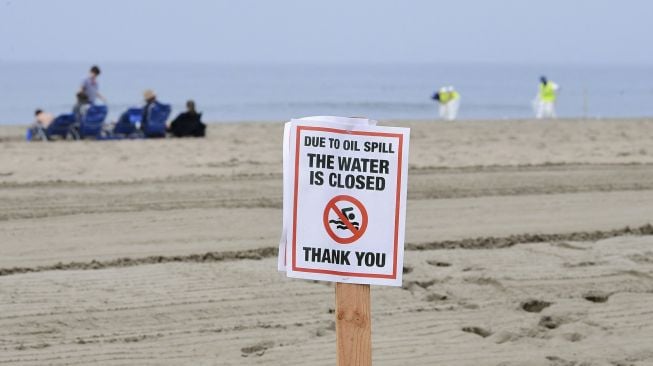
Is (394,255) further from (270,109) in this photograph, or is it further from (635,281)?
(270,109)

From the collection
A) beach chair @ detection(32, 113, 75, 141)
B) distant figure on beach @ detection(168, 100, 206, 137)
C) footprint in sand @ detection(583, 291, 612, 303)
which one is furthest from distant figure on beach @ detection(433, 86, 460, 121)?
footprint in sand @ detection(583, 291, 612, 303)

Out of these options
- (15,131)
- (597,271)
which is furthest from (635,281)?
(15,131)

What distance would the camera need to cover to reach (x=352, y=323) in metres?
4.26

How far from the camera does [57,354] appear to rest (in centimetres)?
617

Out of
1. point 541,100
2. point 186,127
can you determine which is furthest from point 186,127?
point 541,100

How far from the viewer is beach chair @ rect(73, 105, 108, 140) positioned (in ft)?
62.6

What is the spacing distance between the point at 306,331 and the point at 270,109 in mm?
36277

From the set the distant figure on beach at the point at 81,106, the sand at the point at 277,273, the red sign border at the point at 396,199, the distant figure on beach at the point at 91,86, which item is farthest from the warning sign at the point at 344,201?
the distant figure on beach at the point at 91,86

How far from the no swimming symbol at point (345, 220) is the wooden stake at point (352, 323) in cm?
20

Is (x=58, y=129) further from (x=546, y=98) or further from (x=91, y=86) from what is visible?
(x=546, y=98)

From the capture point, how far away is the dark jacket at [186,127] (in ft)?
63.7

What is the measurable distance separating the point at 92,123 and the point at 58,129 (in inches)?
22.9

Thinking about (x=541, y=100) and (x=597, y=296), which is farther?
(x=541, y=100)

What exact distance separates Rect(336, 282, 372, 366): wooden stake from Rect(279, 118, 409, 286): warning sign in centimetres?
7
